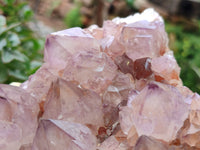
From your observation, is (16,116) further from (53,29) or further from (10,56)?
(53,29)

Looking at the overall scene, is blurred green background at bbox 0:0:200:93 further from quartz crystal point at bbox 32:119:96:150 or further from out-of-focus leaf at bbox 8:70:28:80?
quartz crystal point at bbox 32:119:96:150

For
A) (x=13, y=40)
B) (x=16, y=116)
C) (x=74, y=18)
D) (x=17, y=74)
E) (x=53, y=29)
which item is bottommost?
(x=53, y=29)

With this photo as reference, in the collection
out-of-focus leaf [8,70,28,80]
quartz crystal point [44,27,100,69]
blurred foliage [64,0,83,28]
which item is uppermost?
quartz crystal point [44,27,100,69]

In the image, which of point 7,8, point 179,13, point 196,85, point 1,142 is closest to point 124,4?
point 179,13

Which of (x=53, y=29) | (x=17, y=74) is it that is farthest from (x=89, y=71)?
(x=53, y=29)

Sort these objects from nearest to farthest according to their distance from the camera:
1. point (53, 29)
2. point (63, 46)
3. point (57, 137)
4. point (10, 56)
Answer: point (57, 137), point (63, 46), point (10, 56), point (53, 29)

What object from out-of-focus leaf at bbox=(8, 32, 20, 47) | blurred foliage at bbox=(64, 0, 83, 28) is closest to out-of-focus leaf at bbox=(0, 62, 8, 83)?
out-of-focus leaf at bbox=(8, 32, 20, 47)

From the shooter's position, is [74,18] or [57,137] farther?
[74,18]
